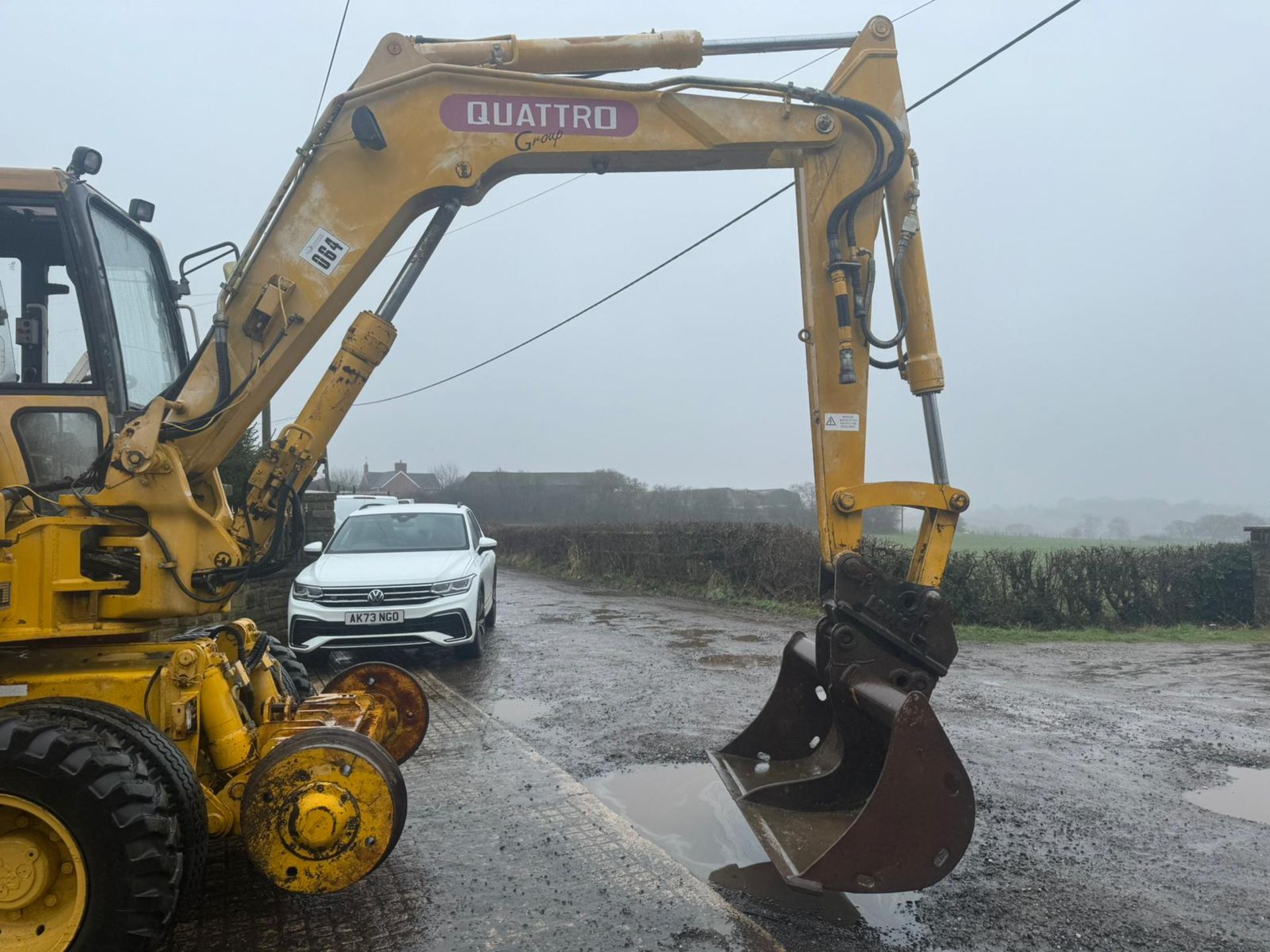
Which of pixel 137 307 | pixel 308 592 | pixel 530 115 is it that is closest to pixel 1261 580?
pixel 308 592

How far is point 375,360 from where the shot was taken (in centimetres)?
438

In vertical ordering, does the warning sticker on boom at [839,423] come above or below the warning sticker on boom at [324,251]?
below

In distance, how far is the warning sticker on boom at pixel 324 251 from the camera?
4.18 meters

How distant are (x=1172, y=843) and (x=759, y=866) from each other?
218 centimetres

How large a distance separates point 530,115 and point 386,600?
5966mm

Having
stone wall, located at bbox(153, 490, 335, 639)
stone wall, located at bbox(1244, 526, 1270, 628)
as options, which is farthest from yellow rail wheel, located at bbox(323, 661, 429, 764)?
stone wall, located at bbox(1244, 526, 1270, 628)

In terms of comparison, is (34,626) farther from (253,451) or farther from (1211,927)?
(253,451)

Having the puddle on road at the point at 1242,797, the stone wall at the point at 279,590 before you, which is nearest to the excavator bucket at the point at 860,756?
the puddle on road at the point at 1242,797

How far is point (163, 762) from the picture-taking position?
126 inches

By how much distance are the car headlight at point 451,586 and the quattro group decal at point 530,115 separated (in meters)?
5.82

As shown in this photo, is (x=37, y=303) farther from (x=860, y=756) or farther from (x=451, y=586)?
(x=451, y=586)

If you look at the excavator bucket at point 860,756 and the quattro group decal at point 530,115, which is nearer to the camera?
the excavator bucket at point 860,756

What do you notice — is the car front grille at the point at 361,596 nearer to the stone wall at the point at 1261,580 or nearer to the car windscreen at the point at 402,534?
the car windscreen at the point at 402,534

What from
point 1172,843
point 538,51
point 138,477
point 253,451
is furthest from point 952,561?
point 138,477
